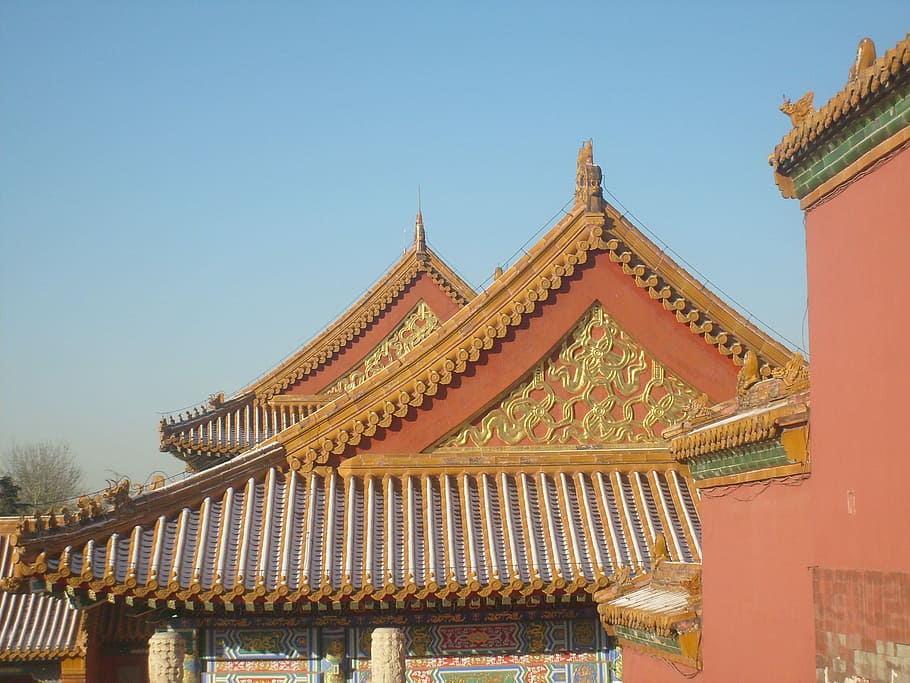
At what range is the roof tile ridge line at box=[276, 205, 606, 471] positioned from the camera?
13539 millimetres

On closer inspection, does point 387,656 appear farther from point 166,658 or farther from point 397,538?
point 166,658

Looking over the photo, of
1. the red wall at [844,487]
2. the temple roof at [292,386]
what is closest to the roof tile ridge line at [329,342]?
the temple roof at [292,386]

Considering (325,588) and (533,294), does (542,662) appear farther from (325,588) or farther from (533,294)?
(533,294)

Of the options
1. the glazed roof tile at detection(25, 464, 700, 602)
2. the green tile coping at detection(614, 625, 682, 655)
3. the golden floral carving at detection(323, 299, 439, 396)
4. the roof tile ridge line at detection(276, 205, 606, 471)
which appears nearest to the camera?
the green tile coping at detection(614, 625, 682, 655)

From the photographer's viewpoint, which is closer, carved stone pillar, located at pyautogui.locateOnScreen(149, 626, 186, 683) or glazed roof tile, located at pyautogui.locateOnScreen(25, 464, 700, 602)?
glazed roof tile, located at pyautogui.locateOnScreen(25, 464, 700, 602)

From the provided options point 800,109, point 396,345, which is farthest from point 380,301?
point 800,109

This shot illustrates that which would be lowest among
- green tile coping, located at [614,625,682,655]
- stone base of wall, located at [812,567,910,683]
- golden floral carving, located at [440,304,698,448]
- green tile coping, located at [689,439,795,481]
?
green tile coping, located at [614,625,682,655]

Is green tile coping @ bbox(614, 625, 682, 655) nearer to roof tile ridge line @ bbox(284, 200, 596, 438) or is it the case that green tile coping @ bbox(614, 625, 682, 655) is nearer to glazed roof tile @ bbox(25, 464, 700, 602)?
glazed roof tile @ bbox(25, 464, 700, 602)

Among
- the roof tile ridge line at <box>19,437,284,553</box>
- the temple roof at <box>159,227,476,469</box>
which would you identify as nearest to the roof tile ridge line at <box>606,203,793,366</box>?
the roof tile ridge line at <box>19,437,284,553</box>

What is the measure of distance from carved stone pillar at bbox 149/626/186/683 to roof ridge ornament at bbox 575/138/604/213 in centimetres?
678

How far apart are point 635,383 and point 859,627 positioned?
308 inches

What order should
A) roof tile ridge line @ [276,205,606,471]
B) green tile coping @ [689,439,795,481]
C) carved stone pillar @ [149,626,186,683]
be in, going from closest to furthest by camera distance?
1. green tile coping @ [689,439,795,481]
2. carved stone pillar @ [149,626,186,683]
3. roof tile ridge line @ [276,205,606,471]

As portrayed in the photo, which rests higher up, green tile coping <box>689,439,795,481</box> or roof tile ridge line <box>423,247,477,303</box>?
roof tile ridge line <box>423,247,477,303</box>

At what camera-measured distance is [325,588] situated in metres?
11.5
